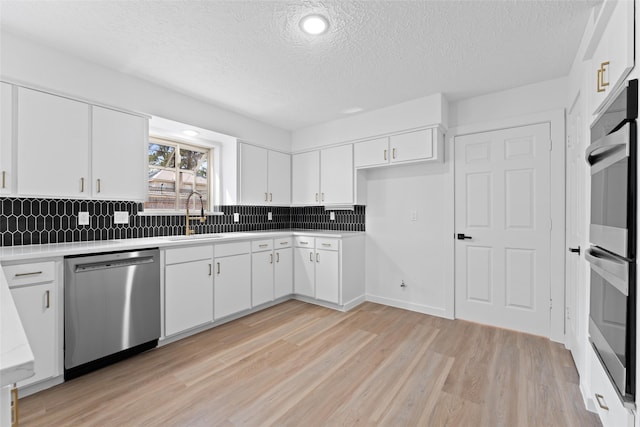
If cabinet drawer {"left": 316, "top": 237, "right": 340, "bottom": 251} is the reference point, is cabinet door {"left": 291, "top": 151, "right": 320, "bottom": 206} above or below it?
above

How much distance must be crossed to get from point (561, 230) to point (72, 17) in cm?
423

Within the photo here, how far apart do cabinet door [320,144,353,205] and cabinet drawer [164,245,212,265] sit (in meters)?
1.79

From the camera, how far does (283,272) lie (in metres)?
3.93

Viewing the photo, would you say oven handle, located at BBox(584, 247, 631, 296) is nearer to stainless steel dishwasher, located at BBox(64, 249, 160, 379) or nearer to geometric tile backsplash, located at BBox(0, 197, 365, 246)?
geometric tile backsplash, located at BBox(0, 197, 365, 246)

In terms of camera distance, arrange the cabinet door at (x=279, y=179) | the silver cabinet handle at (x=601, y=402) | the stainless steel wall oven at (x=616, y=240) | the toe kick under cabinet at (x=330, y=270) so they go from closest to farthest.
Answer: the stainless steel wall oven at (x=616, y=240), the silver cabinet handle at (x=601, y=402), the toe kick under cabinet at (x=330, y=270), the cabinet door at (x=279, y=179)

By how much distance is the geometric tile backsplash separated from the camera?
2336 mm

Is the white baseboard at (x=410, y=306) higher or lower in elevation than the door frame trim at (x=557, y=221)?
lower

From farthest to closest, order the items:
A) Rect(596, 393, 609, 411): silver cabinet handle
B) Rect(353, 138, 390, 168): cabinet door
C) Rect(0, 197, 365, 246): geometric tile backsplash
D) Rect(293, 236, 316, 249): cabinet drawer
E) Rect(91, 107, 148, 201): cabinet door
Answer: Rect(293, 236, 316, 249): cabinet drawer, Rect(353, 138, 390, 168): cabinet door, Rect(91, 107, 148, 201): cabinet door, Rect(0, 197, 365, 246): geometric tile backsplash, Rect(596, 393, 609, 411): silver cabinet handle

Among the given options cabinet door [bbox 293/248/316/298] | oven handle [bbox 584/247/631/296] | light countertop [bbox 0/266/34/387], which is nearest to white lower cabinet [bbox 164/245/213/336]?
cabinet door [bbox 293/248/316/298]

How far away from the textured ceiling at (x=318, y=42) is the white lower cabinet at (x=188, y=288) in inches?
65.6

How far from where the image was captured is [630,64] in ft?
4.08

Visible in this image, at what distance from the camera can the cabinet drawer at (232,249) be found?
312 centimetres

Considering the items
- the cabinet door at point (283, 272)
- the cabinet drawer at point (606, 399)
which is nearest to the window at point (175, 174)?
the cabinet door at point (283, 272)

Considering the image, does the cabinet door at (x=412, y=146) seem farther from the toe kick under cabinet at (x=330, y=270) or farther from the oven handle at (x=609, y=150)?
the oven handle at (x=609, y=150)
